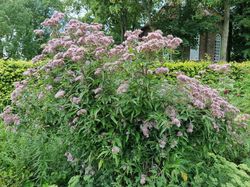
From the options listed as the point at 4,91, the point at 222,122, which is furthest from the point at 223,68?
the point at 4,91

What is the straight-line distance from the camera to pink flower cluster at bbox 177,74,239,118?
294 centimetres

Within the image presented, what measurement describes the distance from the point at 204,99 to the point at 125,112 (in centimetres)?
73

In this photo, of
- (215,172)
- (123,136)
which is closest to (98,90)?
(123,136)

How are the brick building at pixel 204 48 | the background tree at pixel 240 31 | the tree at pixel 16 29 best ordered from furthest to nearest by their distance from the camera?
the tree at pixel 16 29
the brick building at pixel 204 48
the background tree at pixel 240 31

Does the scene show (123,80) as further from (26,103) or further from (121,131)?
(26,103)

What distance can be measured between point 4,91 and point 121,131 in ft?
19.6

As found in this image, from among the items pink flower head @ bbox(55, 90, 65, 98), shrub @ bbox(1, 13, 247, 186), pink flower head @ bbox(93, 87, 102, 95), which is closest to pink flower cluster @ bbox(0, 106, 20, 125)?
shrub @ bbox(1, 13, 247, 186)

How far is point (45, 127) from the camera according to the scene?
3482 millimetres

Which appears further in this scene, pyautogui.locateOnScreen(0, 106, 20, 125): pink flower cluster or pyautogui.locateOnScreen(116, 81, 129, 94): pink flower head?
pyautogui.locateOnScreen(0, 106, 20, 125): pink flower cluster

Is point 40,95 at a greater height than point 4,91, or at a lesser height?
greater

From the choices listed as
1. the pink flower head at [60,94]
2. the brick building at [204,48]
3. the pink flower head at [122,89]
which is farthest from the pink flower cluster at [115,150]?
the brick building at [204,48]

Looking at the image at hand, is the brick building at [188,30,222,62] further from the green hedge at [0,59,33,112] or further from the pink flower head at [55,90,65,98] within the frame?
the pink flower head at [55,90,65,98]

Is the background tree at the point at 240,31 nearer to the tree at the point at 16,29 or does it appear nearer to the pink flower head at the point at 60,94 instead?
the tree at the point at 16,29

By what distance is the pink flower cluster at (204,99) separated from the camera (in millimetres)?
2943
